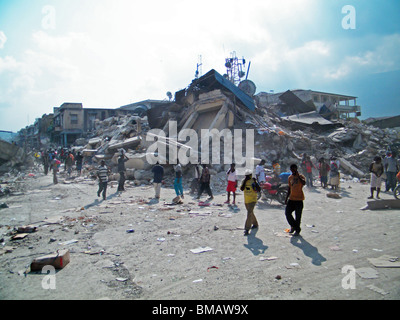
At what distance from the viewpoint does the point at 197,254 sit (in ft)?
13.3

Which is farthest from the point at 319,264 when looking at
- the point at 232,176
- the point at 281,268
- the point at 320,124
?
the point at 320,124

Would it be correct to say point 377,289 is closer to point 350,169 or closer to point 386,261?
point 386,261

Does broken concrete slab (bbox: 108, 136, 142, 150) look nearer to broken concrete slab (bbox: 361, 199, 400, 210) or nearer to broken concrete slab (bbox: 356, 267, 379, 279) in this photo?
broken concrete slab (bbox: 361, 199, 400, 210)

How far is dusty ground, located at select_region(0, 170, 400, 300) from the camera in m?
2.97

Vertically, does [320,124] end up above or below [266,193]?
above

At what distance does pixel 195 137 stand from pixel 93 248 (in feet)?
39.3

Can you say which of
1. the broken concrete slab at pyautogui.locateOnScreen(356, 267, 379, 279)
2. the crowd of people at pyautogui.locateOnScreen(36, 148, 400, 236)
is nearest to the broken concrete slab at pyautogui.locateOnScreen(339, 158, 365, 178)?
the crowd of people at pyautogui.locateOnScreen(36, 148, 400, 236)

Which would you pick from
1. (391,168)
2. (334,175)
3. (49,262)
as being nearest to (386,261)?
(49,262)

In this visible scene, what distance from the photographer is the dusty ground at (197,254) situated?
297 cm

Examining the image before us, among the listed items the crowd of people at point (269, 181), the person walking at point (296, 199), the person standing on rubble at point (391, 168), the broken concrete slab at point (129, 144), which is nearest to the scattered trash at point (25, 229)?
the crowd of people at point (269, 181)
